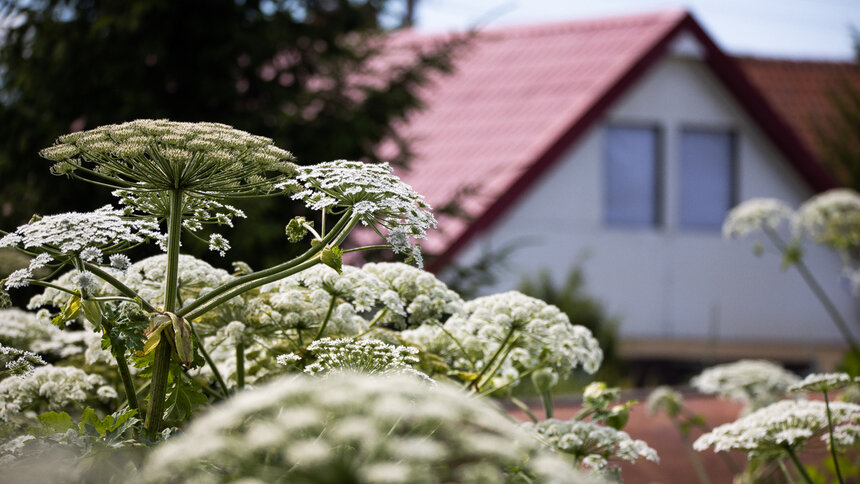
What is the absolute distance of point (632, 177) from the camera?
15.5m

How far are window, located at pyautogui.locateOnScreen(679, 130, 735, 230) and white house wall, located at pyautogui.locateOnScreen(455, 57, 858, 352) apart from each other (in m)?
0.22

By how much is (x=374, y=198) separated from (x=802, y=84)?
22198mm

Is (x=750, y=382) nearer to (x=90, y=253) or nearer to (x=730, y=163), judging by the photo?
(x=90, y=253)

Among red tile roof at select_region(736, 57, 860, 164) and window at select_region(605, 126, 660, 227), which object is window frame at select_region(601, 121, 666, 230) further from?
red tile roof at select_region(736, 57, 860, 164)

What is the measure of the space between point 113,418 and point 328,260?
58 cm

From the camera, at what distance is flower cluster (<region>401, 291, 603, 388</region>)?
2779 millimetres

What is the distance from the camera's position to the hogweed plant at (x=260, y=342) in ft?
4.27

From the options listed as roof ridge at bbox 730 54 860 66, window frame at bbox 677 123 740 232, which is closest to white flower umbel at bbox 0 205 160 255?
window frame at bbox 677 123 740 232

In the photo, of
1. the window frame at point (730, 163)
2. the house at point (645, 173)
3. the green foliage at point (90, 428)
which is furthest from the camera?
the window frame at point (730, 163)

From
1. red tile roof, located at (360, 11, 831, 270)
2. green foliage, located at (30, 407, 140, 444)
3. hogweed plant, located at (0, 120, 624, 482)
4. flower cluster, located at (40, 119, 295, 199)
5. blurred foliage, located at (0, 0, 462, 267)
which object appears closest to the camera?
hogweed plant, located at (0, 120, 624, 482)

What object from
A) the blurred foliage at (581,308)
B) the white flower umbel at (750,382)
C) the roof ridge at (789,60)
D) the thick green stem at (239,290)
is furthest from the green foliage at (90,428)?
the roof ridge at (789,60)

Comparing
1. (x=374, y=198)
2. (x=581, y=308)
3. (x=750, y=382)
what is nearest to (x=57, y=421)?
(x=374, y=198)

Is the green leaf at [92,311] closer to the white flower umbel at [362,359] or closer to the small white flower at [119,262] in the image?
the small white flower at [119,262]

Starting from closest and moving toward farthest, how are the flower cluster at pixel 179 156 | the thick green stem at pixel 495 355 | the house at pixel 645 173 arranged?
1. the flower cluster at pixel 179 156
2. the thick green stem at pixel 495 355
3. the house at pixel 645 173
